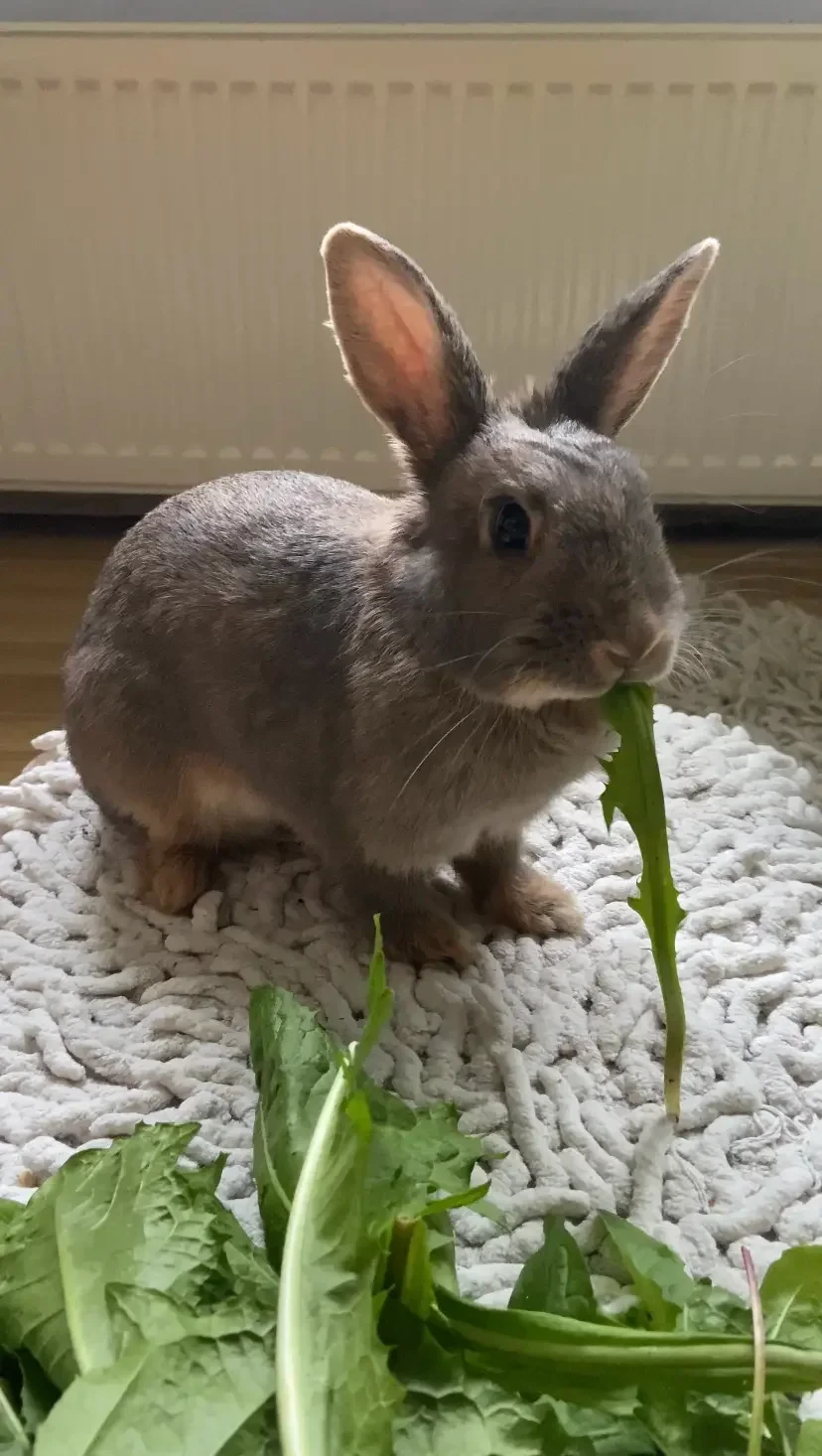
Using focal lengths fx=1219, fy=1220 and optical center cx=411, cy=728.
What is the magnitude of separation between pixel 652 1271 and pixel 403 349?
31.6 inches

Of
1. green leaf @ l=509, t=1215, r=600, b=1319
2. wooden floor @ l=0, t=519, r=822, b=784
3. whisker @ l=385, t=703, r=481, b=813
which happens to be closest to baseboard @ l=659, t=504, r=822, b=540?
wooden floor @ l=0, t=519, r=822, b=784

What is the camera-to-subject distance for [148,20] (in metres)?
1.71

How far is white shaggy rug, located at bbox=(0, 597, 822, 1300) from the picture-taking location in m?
1.12

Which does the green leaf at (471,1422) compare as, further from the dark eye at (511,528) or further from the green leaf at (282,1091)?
the dark eye at (511,528)

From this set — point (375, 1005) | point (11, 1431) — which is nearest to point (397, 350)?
point (375, 1005)

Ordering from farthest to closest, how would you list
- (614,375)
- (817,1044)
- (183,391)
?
(183,391) → (817,1044) → (614,375)

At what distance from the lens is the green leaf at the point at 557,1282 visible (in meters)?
0.91

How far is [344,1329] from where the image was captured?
30.7 inches

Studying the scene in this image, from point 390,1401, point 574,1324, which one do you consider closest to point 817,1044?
→ point 574,1324

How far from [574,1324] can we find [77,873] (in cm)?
86

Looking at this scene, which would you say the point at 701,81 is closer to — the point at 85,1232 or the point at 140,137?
the point at 140,137

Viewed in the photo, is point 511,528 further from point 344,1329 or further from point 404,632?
point 344,1329

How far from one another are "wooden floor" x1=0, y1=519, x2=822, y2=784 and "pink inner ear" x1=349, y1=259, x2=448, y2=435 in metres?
0.83

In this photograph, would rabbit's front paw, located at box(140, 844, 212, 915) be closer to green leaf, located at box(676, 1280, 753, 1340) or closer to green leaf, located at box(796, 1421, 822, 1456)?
green leaf, located at box(676, 1280, 753, 1340)
